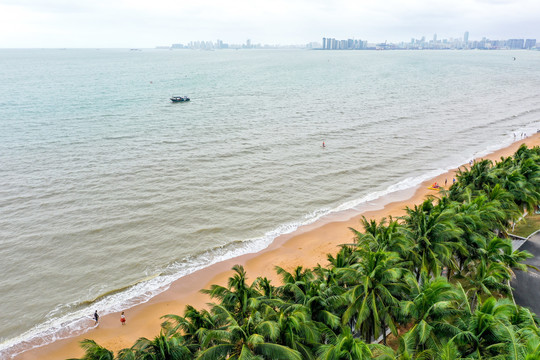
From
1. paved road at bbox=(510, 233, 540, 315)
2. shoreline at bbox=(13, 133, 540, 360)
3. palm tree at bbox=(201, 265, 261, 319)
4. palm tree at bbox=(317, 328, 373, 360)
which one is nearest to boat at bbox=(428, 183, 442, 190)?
shoreline at bbox=(13, 133, 540, 360)

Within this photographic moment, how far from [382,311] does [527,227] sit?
1939cm

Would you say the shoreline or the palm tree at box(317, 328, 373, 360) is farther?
the shoreline

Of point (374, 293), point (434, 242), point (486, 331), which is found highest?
point (434, 242)

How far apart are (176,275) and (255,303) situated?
1576 centimetres

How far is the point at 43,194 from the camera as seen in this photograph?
3978 cm

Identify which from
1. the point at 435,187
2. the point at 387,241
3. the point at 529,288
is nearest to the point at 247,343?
the point at 387,241

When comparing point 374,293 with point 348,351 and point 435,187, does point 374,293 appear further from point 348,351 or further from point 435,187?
point 435,187

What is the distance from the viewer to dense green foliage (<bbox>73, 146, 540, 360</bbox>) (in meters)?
12.1

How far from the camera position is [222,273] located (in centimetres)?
2856

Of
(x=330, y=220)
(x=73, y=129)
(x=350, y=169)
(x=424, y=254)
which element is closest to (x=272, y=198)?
(x=330, y=220)

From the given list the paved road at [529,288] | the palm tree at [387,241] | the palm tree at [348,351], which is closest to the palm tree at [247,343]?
the palm tree at [348,351]

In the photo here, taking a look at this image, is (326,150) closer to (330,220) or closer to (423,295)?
(330,220)

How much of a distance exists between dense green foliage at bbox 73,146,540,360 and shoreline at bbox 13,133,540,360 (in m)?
8.80

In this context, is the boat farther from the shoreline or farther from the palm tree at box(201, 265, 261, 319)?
the palm tree at box(201, 265, 261, 319)
